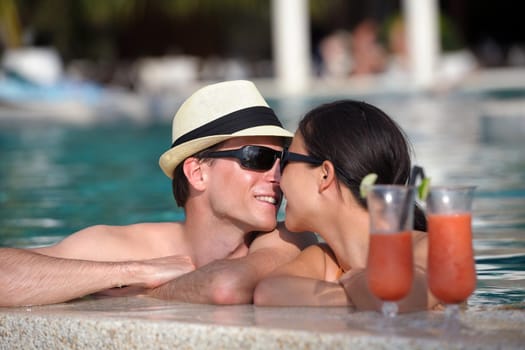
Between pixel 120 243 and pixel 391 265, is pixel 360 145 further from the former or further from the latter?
pixel 120 243

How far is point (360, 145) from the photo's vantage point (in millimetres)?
3488

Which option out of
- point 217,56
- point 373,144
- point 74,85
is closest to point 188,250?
point 373,144

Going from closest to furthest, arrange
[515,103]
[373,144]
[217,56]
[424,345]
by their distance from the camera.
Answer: [424,345]
[373,144]
[515,103]
[217,56]

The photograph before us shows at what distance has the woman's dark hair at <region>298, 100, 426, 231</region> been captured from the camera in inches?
137

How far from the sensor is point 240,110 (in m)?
4.26

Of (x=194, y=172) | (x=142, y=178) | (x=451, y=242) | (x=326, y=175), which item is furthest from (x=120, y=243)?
(x=142, y=178)

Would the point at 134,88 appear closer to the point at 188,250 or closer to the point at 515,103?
the point at 515,103

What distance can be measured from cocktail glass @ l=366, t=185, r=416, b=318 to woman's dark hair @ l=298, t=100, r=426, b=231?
414 millimetres

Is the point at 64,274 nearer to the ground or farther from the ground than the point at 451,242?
nearer to the ground

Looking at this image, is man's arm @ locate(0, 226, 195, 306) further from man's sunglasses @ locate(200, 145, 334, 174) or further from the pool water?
the pool water

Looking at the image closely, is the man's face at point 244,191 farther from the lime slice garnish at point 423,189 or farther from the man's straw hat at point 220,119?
the lime slice garnish at point 423,189

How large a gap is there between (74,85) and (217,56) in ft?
41.7

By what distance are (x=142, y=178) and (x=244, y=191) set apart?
664cm

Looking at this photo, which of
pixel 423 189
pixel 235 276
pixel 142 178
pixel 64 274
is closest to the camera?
pixel 423 189
